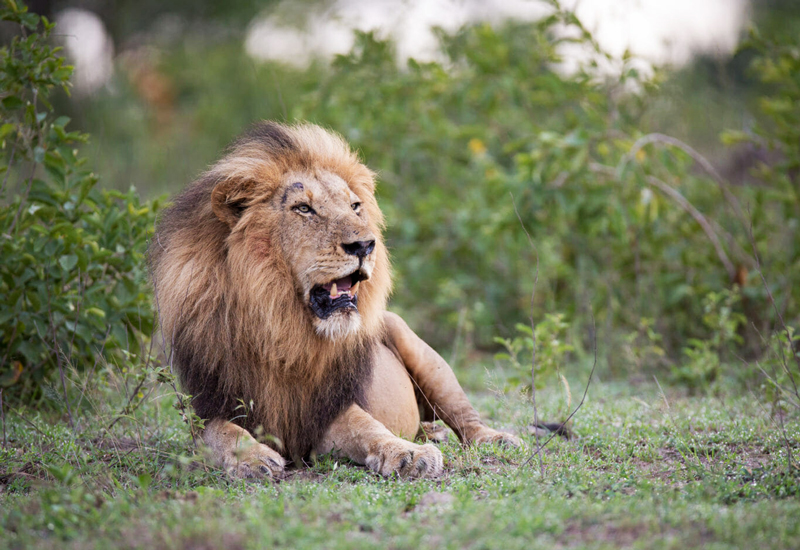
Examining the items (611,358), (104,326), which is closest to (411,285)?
(611,358)

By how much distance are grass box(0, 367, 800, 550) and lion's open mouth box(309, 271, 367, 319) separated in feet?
2.41

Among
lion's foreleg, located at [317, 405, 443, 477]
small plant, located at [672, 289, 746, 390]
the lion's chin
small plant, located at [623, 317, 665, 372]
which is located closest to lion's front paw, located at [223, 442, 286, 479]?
lion's foreleg, located at [317, 405, 443, 477]

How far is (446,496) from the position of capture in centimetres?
305

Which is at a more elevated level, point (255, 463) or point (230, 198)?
point (230, 198)

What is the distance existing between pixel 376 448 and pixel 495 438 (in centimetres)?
77

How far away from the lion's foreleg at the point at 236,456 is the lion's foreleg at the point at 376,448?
32 cm

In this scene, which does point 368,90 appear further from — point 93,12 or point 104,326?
point 93,12

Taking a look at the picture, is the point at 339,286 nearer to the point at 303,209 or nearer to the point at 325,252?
the point at 325,252

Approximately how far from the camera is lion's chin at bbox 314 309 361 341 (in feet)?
11.8

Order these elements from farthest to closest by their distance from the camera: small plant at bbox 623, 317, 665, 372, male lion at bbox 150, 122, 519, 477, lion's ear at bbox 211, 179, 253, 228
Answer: small plant at bbox 623, 317, 665, 372
lion's ear at bbox 211, 179, 253, 228
male lion at bbox 150, 122, 519, 477

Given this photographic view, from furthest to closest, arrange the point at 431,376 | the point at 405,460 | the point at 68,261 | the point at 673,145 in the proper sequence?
the point at 673,145, the point at 68,261, the point at 431,376, the point at 405,460

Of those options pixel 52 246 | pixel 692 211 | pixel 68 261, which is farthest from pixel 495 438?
pixel 692 211

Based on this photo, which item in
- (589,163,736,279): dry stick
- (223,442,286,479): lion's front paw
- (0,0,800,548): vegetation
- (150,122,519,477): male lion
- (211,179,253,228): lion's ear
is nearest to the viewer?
(0,0,800,548): vegetation

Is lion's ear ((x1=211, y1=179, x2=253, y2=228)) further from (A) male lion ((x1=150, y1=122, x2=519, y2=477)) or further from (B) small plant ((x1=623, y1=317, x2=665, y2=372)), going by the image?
(B) small plant ((x1=623, y1=317, x2=665, y2=372))
